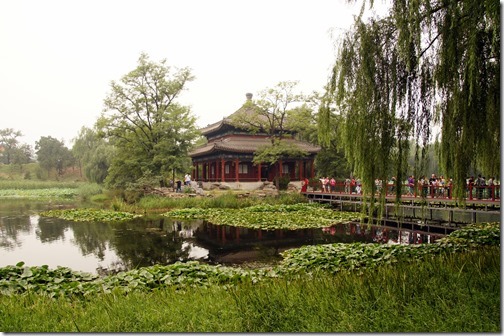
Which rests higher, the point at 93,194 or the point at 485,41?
the point at 485,41

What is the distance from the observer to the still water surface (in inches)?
284

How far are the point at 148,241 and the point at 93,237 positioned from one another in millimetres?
1846

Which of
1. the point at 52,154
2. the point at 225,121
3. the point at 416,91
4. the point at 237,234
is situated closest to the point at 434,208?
the point at 237,234

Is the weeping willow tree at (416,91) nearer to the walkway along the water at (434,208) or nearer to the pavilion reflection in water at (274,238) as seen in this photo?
the walkway along the water at (434,208)

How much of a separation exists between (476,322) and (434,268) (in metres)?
1.32

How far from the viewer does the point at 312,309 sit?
2854 millimetres

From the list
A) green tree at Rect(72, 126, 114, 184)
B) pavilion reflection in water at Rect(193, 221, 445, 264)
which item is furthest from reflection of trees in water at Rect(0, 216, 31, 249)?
green tree at Rect(72, 126, 114, 184)

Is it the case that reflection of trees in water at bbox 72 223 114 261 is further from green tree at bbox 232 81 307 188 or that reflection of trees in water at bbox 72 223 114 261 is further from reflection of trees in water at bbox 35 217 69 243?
green tree at bbox 232 81 307 188

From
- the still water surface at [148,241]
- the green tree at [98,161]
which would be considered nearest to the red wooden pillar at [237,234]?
the still water surface at [148,241]

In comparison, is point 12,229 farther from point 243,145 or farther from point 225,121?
point 225,121

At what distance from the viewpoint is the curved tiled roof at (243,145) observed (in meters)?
20.4

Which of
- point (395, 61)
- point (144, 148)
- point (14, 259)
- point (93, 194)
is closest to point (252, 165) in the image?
point (144, 148)

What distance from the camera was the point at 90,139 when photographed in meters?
33.8

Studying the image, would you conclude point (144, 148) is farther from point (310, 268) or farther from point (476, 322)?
point (476, 322)
